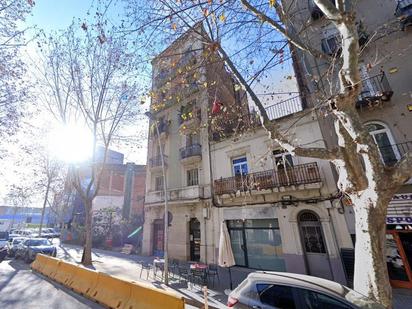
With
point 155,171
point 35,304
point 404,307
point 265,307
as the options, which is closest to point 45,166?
point 155,171

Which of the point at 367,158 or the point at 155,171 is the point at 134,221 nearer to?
the point at 155,171

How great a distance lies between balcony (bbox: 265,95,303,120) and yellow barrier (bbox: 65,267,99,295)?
1234 centimetres

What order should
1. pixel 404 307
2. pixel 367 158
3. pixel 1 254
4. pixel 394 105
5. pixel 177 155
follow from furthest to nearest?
pixel 177 155, pixel 1 254, pixel 394 105, pixel 404 307, pixel 367 158

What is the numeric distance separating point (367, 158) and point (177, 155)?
15297 mm

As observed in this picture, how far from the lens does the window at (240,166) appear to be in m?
14.3

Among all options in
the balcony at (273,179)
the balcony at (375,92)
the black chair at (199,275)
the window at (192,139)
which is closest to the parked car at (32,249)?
the black chair at (199,275)

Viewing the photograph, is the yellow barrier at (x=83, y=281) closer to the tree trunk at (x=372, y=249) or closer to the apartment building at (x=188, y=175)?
the apartment building at (x=188, y=175)

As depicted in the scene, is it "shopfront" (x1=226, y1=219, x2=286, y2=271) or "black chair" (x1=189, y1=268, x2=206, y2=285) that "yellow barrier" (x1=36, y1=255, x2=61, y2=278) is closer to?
"black chair" (x1=189, y1=268, x2=206, y2=285)

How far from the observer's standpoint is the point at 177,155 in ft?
60.9

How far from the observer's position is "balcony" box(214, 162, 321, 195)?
11.2 metres

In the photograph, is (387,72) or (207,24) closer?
(207,24)

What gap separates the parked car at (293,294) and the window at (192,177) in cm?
1258

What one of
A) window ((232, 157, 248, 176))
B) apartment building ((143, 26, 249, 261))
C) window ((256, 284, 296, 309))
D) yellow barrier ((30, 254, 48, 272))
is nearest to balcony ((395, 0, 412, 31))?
apartment building ((143, 26, 249, 261))

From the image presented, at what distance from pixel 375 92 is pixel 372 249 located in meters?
9.54
